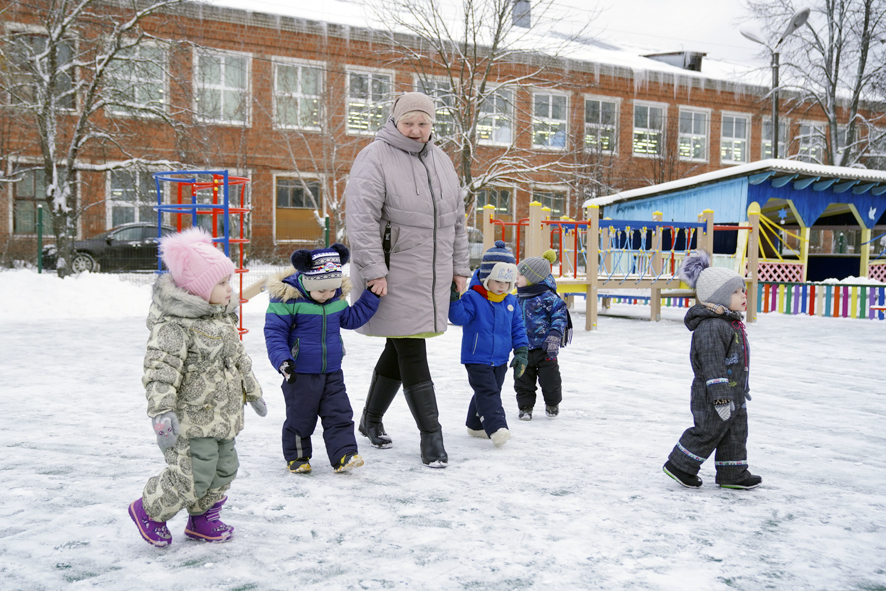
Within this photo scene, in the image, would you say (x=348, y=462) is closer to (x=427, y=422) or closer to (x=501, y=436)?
(x=427, y=422)

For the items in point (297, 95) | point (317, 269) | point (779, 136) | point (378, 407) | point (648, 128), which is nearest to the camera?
point (317, 269)

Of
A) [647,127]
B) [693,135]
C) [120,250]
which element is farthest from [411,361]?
[693,135]

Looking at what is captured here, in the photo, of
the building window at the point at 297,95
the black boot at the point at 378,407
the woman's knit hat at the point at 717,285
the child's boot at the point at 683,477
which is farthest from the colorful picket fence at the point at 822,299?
the building window at the point at 297,95

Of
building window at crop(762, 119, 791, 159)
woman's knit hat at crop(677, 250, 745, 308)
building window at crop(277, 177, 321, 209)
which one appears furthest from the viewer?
building window at crop(762, 119, 791, 159)

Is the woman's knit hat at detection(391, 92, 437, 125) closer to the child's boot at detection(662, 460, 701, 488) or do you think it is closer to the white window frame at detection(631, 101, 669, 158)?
the child's boot at detection(662, 460, 701, 488)

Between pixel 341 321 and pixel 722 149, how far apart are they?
1292 inches

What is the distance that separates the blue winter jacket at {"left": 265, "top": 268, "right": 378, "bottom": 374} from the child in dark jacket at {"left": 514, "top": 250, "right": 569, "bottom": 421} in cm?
193

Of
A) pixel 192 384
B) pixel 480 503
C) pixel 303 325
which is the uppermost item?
pixel 303 325

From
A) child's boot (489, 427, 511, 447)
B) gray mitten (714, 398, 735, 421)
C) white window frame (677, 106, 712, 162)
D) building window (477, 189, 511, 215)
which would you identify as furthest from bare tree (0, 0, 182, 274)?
white window frame (677, 106, 712, 162)

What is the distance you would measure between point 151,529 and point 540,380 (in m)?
3.30

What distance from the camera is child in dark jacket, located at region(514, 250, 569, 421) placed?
559cm

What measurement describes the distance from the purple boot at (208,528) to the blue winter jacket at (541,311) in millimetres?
3024

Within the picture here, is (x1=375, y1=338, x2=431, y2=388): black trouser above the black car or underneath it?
underneath

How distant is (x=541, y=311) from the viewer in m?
5.71
